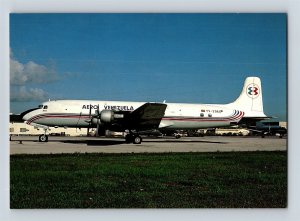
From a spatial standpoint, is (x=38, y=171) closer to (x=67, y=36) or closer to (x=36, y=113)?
(x=67, y=36)

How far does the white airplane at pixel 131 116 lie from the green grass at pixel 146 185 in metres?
6.40

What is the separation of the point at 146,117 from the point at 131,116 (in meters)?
0.77

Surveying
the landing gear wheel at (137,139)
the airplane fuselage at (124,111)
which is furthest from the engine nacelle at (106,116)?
the landing gear wheel at (137,139)

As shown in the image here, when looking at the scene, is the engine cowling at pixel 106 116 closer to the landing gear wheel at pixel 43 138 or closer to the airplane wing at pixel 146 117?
the airplane wing at pixel 146 117

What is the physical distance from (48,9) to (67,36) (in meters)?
0.77

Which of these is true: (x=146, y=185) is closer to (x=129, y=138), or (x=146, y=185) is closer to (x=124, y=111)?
(x=124, y=111)

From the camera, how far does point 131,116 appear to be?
15.6 meters

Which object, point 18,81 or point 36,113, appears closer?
point 18,81

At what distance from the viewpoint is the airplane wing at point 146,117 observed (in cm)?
1509

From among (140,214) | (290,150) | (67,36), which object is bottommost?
(140,214)

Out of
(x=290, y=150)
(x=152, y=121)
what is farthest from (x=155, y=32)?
(x=152, y=121)

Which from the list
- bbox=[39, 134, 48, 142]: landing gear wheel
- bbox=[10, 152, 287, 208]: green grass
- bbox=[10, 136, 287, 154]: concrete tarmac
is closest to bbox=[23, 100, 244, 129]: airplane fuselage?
bbox=[39, 134, 48, 142]: landing gear wheel

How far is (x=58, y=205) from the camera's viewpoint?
6289mm

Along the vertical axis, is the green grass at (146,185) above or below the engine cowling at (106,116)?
below
